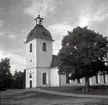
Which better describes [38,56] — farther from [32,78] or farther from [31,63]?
[32,78]

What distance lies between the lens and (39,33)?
4156 centimetres

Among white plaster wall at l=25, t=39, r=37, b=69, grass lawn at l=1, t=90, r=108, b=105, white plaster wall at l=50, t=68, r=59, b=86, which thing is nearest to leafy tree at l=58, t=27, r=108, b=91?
grass lawn at l=1, t=90, r=108, b=105

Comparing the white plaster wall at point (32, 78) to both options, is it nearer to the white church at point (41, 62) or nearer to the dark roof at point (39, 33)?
the white church at point (41, 62)

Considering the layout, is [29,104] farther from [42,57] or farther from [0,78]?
[0,78]

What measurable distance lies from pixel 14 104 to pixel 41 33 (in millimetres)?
27939

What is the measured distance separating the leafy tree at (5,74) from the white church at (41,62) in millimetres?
6829

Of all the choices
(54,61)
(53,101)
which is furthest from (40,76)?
(53,101)

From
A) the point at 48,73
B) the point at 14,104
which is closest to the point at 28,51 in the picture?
the point at 48,73

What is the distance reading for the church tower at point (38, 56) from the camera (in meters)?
39.8

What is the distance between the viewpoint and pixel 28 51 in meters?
42.8

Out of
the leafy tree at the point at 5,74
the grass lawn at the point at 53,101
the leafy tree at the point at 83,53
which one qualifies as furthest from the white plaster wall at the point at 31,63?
the grass lawn at the point at 53,101

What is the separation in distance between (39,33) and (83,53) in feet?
56.5

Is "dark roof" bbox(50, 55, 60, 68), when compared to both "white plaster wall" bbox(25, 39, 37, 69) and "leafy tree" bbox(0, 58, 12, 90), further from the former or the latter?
"leafy tree" bbox(0, 58, 12, 90)

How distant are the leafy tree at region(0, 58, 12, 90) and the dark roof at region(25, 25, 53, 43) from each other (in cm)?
1045
